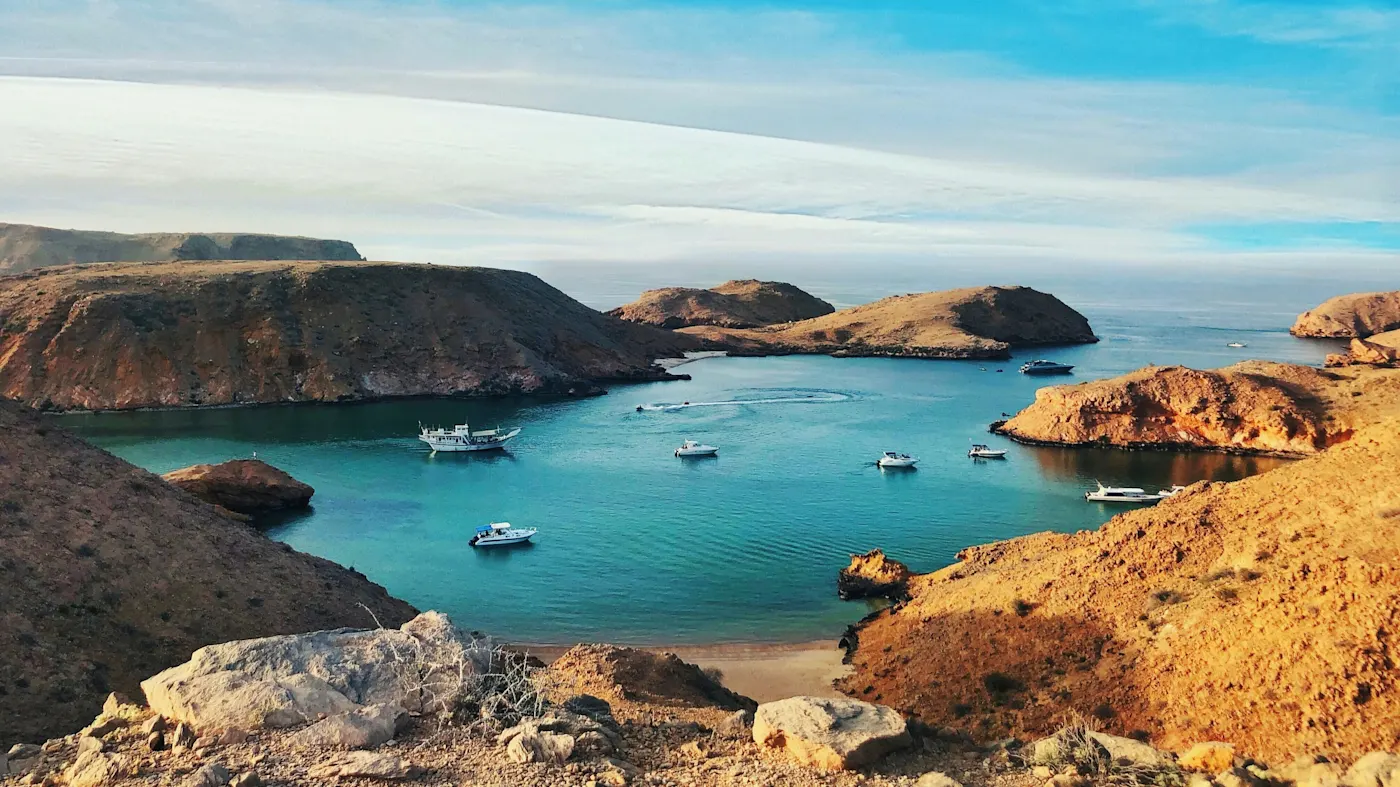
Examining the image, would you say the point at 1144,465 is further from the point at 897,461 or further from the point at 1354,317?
the point at 1354,317

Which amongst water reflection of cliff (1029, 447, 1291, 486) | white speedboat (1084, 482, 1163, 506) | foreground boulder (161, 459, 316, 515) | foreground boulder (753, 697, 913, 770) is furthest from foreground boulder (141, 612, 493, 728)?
water reflection of cliff (1029, 447, 1291, 486)

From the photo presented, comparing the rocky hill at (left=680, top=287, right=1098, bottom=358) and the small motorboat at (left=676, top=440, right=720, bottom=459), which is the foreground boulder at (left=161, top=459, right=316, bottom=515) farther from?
the rocky hill at (left=680, top=287, right=1098, bottom=358)

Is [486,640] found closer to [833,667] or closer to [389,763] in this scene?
[389,763]

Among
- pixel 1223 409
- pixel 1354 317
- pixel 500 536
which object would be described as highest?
pixel 1354 317

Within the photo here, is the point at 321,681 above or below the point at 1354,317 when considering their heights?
below

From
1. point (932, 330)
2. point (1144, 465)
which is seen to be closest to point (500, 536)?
point (1144, 465)

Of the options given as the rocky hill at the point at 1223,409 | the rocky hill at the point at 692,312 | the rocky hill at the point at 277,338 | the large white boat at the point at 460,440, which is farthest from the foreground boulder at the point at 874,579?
the rocky hill at the point at 692,312
